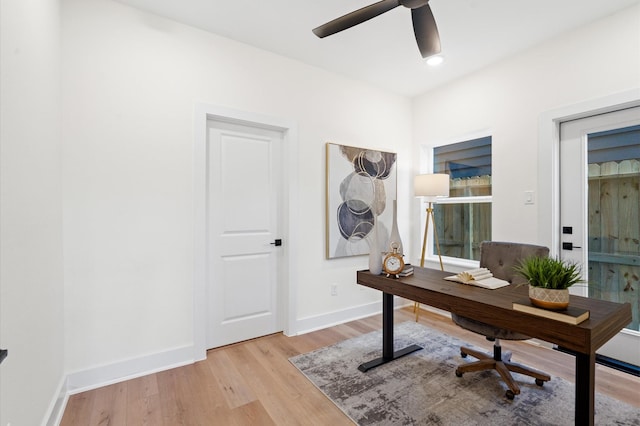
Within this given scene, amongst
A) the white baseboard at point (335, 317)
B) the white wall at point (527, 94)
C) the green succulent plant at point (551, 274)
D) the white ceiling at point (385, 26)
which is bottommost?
the white baseboard at point (335, 317)

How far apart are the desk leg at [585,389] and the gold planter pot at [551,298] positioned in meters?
0.20

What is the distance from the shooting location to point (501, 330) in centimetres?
193

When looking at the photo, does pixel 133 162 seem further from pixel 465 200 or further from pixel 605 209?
pixel 605 209

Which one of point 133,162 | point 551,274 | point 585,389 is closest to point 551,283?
point 551,274

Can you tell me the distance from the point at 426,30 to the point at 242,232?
213cm

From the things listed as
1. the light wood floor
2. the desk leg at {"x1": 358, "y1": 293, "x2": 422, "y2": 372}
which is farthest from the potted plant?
the desk leg at {"x1": 358, "y1": 293, "x2": 422, "y2": 372}

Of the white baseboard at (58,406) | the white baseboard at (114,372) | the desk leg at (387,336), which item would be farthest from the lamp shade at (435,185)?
the white baseboard at (58,406)

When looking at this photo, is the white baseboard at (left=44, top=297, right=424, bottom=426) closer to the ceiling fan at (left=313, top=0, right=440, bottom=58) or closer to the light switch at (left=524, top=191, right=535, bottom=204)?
the ceiling fan at (left=313, top=0, right=440, bottom=58)

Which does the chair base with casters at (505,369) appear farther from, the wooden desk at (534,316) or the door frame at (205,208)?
the door frame at (205,208)

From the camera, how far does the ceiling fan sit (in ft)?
5.56

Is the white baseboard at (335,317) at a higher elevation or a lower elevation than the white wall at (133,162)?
lower

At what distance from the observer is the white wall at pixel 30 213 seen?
1.18 metres

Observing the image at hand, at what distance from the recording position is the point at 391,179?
12.0 feet

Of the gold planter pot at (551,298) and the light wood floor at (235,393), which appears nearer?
the gold planter pot at (551,298)
